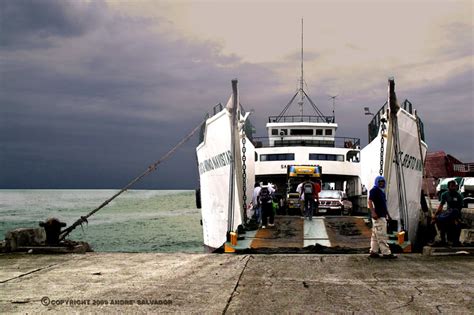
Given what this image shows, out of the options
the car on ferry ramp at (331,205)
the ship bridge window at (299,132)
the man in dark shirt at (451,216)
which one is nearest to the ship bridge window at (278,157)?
the ship bridge window at (299,132)

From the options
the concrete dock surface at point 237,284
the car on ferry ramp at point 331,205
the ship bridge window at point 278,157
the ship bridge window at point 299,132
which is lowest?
the concrete dock surface at point 237,284

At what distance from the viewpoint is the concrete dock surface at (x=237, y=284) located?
617 cm

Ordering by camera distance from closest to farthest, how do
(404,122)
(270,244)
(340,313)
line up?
1. (340,313)
2. (270,244)
3. (404,122)

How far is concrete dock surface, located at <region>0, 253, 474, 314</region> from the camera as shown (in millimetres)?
6168

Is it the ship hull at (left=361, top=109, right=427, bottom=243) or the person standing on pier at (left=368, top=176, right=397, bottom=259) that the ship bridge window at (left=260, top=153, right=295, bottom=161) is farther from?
the person standing on pier at (left=368, top=176, right=397, bottom=259)

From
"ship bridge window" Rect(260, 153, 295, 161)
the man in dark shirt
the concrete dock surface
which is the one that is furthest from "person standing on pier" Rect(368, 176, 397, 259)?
"ship bridge window" Rect(260, 153, 295, 161)

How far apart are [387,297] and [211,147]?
11.3 m

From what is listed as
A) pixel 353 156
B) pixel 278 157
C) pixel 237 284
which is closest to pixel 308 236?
pixel 237 284

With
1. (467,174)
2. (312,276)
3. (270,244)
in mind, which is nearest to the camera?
(312,276)

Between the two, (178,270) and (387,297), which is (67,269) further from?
(387,297)

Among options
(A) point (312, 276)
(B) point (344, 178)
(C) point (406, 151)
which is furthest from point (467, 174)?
(A) point (312, 276)

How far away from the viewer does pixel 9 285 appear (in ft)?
25.2

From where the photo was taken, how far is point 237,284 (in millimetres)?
7656

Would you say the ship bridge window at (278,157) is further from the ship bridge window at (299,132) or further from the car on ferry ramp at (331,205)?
the car on ferry ramp at (331,205)
